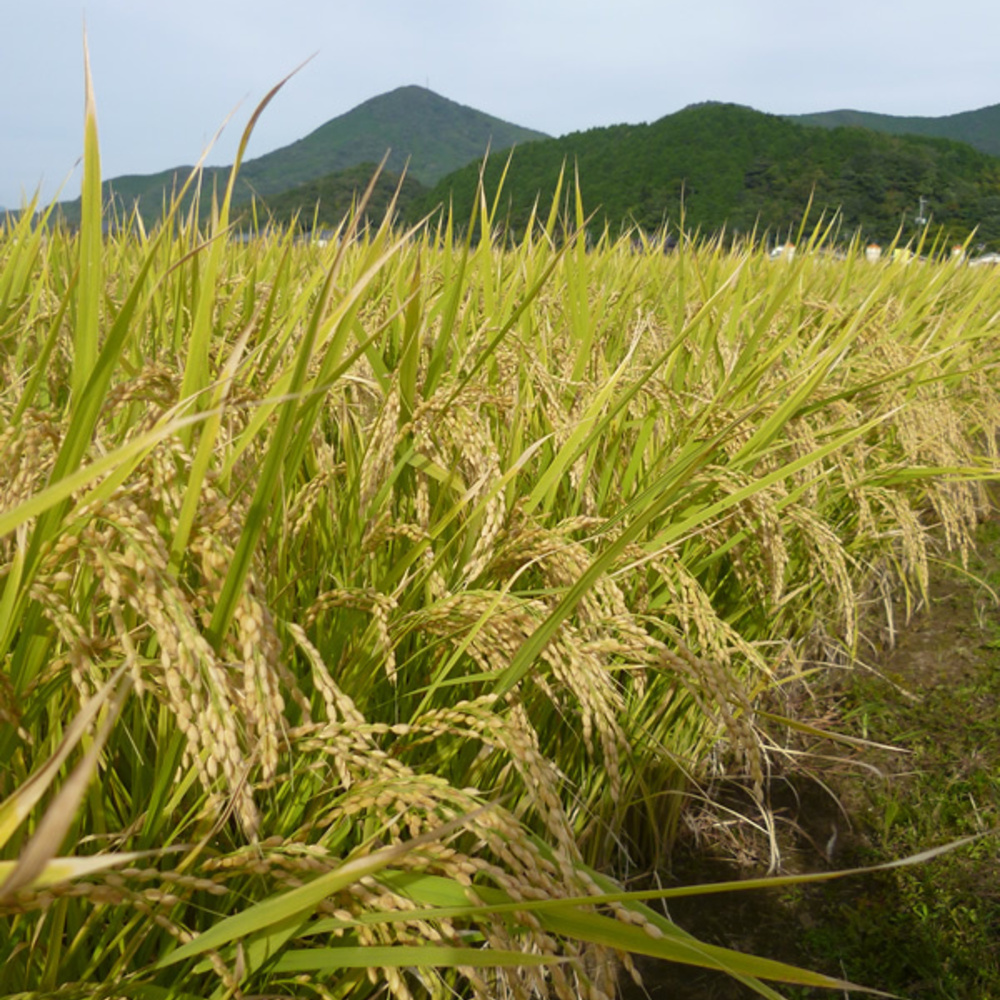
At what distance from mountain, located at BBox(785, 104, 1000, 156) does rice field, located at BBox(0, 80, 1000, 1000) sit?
177486 mm

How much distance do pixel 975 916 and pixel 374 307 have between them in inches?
86.1

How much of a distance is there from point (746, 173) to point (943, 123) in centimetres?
13532

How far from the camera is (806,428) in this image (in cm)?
189

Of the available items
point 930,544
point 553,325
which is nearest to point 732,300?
point 553,325

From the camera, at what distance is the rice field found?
27.1 inches

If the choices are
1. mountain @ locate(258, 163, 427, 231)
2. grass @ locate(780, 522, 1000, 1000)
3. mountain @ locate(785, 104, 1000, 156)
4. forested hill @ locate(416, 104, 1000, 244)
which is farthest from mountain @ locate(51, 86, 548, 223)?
grass @ locate(780, 522, 1000, 1000)

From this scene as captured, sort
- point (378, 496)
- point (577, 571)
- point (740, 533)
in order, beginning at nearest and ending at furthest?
point (577, 571)
point (378, 496)
point (740, 533)

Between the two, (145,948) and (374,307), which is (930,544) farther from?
(145,948)

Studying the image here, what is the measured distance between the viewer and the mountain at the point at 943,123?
15788cm

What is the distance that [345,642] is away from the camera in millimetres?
1210

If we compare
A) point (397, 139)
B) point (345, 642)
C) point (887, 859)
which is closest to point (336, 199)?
point (887, 859)

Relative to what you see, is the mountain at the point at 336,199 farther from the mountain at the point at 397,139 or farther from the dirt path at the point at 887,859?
the mountain at the point at 397,139

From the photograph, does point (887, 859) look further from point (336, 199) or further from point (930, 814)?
point (336, 199)

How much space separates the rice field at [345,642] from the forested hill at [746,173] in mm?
40140
